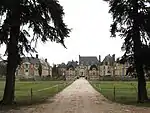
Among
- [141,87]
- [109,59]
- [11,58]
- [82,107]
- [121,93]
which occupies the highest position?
[109,59]

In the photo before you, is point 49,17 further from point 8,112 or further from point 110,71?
point 110,71

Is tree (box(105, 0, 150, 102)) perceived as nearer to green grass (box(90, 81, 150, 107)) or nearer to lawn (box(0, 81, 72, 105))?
green grass (box(90, 81, 150, 107))

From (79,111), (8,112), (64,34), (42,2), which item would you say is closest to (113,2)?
(64,34)

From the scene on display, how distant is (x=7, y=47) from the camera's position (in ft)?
81.2

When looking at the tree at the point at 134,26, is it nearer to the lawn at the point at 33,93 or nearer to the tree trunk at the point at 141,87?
the tree trunk at the point at 141,87

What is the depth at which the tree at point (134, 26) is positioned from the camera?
85.7ft

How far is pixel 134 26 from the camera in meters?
26.7

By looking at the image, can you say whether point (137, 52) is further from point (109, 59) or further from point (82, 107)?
point (109, 59)

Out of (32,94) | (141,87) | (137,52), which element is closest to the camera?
(137,52)

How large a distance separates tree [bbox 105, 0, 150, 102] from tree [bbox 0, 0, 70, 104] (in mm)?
4374

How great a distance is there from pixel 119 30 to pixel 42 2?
6.94m

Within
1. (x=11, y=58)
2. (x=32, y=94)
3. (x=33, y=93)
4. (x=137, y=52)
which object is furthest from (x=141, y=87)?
(x=33, y=93)

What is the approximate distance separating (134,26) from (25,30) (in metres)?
8.21

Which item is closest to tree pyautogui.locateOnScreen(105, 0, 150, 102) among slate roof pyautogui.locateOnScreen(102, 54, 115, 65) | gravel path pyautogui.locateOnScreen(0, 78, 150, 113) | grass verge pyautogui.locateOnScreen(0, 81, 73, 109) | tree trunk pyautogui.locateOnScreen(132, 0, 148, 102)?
tree trunk pyautogui.locateOnScreen(132, 0, 148, 102)
